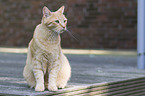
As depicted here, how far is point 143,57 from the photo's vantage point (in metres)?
5.30

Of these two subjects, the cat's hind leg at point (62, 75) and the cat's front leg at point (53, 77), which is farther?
the cat's hind leg at point (62, 75)

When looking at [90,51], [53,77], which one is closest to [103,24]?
[90,51]

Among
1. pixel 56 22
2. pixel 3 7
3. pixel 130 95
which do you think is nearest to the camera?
pixel 56 22

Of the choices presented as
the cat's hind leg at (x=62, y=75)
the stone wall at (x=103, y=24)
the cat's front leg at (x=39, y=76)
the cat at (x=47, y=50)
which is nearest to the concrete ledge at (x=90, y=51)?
the stone wall at (x=103, y=24)

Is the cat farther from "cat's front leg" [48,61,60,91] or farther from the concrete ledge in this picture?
the concrete ledge

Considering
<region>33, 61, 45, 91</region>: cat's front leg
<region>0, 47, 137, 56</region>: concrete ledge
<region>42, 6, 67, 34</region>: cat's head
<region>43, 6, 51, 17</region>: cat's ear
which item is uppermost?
<region>43, 6, 51, 17</region>: cat's ear

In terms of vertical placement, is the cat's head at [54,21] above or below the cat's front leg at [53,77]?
above

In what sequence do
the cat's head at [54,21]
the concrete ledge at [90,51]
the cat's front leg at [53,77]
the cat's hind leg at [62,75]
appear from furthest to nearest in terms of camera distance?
the concrete ledge at [90,51]
the cat's hind leg at [62,75]
the cat's front leg at [53,77]
the cat's head at [54,21]

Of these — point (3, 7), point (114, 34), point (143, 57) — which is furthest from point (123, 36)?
point (3, 7)

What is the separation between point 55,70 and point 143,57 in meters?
2.71

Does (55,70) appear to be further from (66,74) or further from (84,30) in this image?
(84,30)

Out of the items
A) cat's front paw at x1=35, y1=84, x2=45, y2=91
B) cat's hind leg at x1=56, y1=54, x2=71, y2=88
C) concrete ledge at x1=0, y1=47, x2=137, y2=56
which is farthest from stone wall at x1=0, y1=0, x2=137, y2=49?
cat's front paw at x1=35, y1=84, x2=45, y2=91

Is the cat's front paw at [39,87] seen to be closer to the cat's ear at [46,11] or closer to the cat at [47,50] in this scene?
the cat at [47,50]

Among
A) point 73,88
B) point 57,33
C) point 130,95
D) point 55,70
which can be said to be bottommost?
point 130,95
